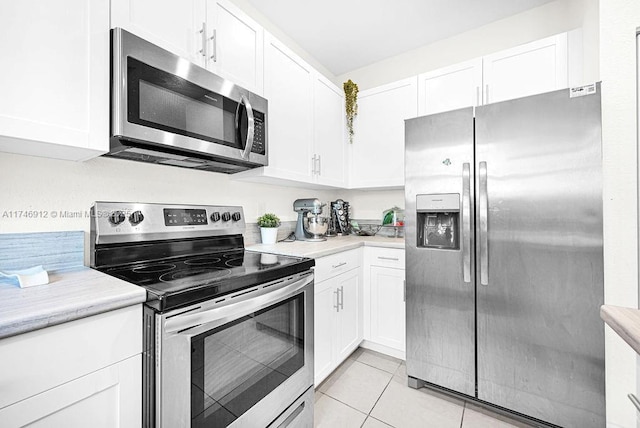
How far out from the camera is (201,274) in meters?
1.11

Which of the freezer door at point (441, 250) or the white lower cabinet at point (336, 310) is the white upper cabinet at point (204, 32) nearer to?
the freezer door at point (441, 250)

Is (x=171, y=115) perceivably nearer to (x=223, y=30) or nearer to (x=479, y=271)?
(x=223, y=30)

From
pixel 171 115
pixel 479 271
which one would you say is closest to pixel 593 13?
pixel 479 271

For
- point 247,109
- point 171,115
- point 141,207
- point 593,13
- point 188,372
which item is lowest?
point 188,372

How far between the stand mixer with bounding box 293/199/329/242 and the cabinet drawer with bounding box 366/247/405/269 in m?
0.41

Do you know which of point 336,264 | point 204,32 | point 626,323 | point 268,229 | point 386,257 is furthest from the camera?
point 386,257

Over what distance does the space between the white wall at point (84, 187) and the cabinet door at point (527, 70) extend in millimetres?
2044

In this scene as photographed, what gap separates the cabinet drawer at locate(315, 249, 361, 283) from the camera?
173cm

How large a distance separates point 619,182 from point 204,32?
2139 mm

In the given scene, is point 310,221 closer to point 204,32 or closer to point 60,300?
point 204,32


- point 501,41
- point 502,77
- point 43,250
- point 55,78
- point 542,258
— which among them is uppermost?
point 501,41

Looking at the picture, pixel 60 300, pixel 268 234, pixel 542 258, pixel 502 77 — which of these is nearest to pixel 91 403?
pixel 60 300

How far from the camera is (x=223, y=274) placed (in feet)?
3.58

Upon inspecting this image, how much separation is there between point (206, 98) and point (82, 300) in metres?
1.02
